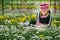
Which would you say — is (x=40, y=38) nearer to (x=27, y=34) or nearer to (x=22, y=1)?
(x=27, y=34)

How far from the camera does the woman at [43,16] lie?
769cm

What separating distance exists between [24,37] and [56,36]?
25.9 inches

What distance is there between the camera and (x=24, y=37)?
5.45 metres

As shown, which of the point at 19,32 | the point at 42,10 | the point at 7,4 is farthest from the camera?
the point at 7,4

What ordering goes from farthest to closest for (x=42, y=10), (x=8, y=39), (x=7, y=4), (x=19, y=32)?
(x=7, y=4) < (x=42, y=10) < (x=19, y=32) < (x=8, y=39)

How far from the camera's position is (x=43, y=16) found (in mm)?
7766

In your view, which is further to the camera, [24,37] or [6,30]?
[6,30]

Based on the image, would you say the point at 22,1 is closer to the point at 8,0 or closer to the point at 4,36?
the point at 8,0

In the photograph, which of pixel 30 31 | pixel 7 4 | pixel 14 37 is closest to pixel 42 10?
pixel 30 31

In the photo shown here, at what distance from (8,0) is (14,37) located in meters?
10.5

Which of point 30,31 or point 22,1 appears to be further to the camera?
point 22,1

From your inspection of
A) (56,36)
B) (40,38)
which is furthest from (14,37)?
(56,36)

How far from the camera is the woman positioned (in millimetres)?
7689

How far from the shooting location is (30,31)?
5824 millimetres
